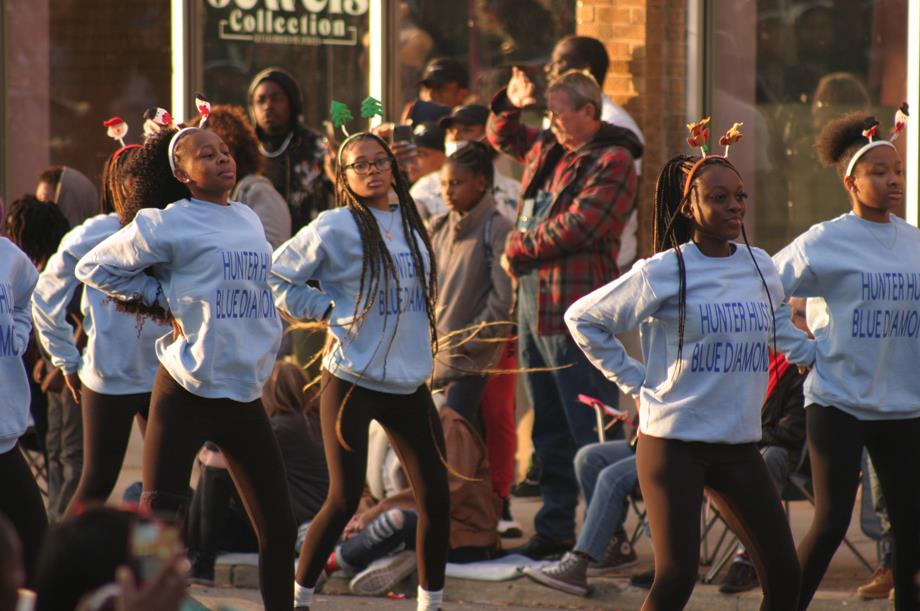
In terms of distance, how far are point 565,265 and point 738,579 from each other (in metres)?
1.77

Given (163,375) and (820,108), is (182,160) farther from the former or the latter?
(820,108)

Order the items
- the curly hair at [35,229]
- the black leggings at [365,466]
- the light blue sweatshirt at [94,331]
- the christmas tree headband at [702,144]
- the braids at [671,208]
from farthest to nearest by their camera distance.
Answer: the curly hair at [35,229] → the light blue sweatshirt at [94,331] → the black leggings at [365,466] → the braids at [671,208] → the christmas tree headband at [702,144]

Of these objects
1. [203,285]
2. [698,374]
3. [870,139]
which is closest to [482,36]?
[870,139]

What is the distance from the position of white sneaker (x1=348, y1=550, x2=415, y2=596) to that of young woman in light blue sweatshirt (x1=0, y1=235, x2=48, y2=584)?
Result: 2.22 metres

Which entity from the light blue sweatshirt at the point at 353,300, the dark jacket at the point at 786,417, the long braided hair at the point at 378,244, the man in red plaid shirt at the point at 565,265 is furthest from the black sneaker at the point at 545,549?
the light blue sweatshirt at the point at 353,300

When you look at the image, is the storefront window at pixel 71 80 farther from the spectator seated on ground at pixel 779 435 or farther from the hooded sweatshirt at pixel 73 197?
the spectator seated on ground at pixel 779 435

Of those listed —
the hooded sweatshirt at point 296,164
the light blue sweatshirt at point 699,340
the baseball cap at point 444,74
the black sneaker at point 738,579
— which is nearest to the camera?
the light blue sweatshirt at point 699,340

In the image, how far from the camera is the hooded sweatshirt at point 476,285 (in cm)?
866

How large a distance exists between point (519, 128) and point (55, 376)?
2.87 meters

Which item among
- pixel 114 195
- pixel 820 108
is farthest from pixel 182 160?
pixel 820 108

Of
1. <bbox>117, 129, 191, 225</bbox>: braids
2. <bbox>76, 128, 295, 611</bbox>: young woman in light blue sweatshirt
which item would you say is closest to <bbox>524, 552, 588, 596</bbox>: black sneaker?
<bbox>76, 128, 295, 611</bbox>: young woman in light blue sweatshirt

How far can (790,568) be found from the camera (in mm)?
5418

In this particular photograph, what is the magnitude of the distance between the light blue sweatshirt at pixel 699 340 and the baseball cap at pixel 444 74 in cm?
521

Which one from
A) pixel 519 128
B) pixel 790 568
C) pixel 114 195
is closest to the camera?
pixel 790 568
